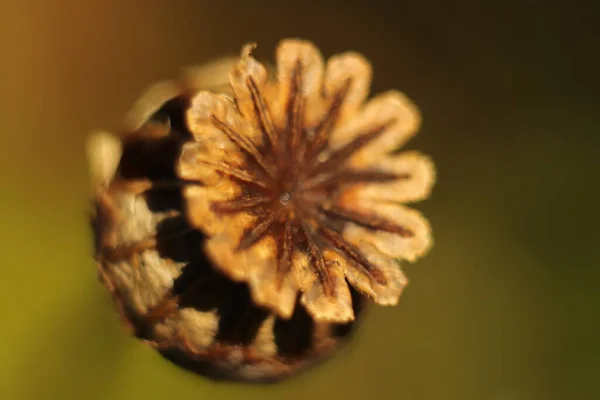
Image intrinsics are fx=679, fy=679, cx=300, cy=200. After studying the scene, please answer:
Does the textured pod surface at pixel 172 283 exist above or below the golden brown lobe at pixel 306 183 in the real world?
below

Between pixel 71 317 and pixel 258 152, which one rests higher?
pixel 258 152

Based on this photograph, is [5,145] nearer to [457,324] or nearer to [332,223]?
[332,223]

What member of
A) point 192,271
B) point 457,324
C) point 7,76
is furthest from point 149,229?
point 457,324

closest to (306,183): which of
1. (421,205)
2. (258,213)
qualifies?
(258,213)

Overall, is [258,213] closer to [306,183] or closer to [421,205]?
[306,183]
